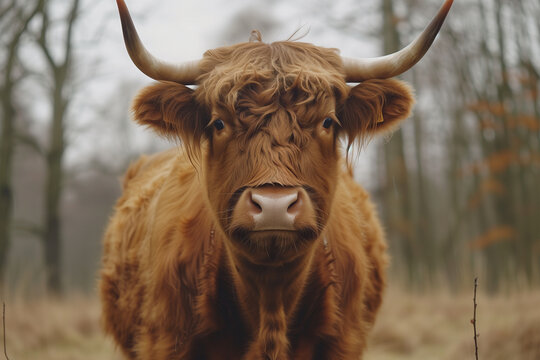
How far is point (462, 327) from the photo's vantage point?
7680 mm

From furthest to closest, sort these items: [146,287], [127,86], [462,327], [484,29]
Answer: [127,86] → [484,29] → [462,327] → [146,287]

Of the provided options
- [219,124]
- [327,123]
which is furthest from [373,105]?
[219,124]

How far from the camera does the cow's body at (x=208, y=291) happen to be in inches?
117

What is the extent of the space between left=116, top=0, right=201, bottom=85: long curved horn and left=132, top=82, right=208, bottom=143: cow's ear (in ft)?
0.17

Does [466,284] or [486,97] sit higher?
[486,97]

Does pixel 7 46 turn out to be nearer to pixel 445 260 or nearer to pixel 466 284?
pixel 466 284

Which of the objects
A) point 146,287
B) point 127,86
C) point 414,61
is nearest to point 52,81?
point 146,287

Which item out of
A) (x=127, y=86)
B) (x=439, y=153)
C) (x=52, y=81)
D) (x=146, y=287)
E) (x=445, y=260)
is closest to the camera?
(x=146, y=287)

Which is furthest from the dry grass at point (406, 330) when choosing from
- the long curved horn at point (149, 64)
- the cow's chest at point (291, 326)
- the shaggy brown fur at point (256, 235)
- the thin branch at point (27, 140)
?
the long curved horn at point (149, 64)

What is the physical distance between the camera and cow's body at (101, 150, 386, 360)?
296 centimetres

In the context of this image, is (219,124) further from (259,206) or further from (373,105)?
(373,105)

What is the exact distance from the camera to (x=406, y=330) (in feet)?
23.0

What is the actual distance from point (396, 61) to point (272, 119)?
2.61 ft

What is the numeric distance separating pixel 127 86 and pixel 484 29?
531 inches
